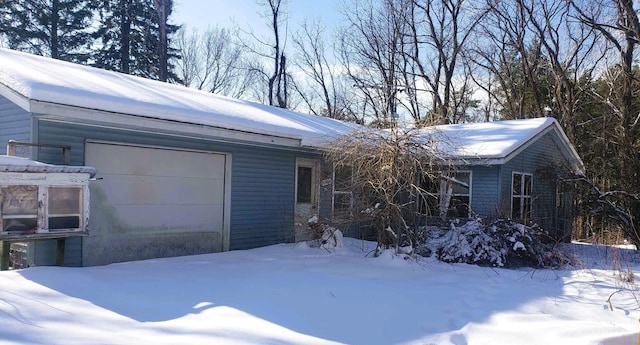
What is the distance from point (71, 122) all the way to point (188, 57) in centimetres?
2487

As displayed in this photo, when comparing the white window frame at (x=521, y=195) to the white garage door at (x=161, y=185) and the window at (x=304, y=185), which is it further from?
the white garage door at (x=161, y=185)

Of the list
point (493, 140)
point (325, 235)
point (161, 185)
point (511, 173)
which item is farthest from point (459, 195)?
point (161, 185)

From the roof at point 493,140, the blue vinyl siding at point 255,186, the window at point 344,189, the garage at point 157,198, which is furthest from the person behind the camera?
the roof at point 493,140

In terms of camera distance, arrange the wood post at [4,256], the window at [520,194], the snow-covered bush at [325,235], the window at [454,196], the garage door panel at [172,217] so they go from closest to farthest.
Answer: the wood post at [4,256] → the garage door panel at [172,217] → the snow-covered bush at [325,235] → the window at [454,196] → the window at [520,194]

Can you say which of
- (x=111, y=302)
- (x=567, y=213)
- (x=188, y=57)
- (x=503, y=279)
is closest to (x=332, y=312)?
(x=111, y=302)

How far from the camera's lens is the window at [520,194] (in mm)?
12609

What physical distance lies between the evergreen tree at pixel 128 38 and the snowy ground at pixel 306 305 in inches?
823

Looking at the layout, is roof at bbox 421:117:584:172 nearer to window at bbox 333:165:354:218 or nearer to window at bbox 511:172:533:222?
window at bbox 511:172:533:222

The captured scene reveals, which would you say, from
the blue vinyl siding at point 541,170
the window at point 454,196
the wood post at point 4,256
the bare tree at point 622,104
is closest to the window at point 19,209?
the wood post at point 4,256

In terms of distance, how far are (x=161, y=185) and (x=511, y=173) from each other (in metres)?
8.66

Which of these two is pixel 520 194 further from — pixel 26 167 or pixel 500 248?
pixel 26 167

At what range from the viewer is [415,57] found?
88.5 ft

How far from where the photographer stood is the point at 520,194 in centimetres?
1287

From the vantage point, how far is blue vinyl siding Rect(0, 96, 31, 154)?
7031 mm
